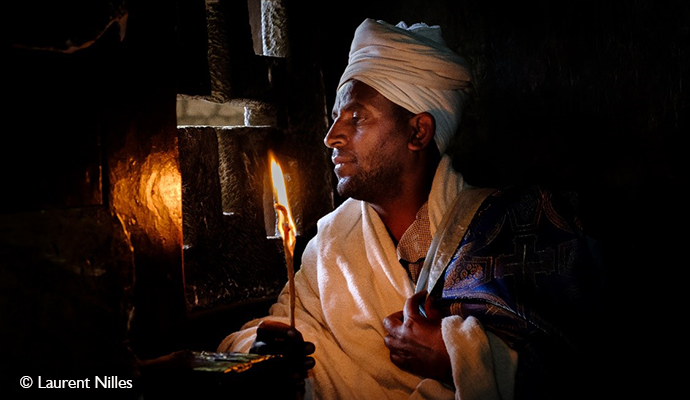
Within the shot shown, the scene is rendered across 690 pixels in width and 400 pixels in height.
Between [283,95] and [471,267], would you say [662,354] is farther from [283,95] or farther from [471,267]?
[283,95]

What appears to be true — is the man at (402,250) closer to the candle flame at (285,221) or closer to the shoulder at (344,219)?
the shoulder at (344,219)

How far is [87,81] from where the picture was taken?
1.83 metres

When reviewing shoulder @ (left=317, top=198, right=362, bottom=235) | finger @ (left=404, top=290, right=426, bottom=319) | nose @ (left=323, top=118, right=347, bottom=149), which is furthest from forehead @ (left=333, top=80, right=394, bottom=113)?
finger @ (left=404, top=290, right=426, bottom=319)

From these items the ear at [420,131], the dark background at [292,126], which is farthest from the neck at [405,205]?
the dark background at [292,126]

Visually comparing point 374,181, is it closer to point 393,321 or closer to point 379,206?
point 379,206

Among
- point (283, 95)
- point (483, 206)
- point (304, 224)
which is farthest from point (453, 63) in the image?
point (304, 224)

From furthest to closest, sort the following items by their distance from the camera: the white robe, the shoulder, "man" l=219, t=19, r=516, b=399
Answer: the shoulder → "man" l=219, t=19, r=516, b=399 → the white robe

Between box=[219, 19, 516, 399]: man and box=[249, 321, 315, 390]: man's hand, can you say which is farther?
box=[219, 19, 516, 399]: man

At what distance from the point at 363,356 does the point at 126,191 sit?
127 cm

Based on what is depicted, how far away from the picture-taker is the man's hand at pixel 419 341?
2103mm

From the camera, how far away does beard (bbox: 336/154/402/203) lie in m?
2.63

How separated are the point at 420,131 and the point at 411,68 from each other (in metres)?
0.33

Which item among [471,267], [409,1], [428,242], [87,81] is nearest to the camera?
[87,81]

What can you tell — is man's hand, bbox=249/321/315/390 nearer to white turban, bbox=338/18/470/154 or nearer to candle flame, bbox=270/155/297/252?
candle flame, bbox=270/155/297/252
